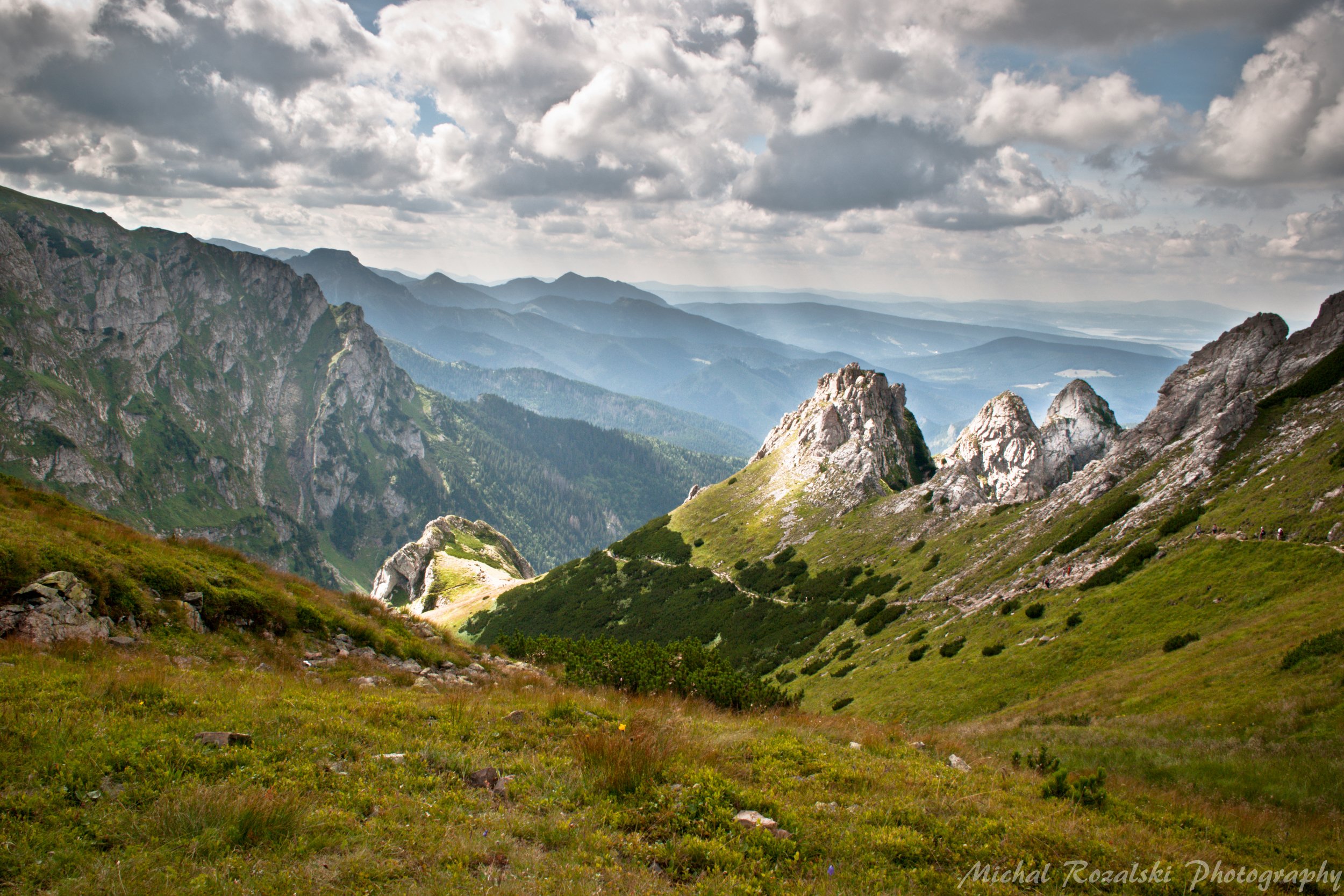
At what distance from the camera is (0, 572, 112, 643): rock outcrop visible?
13.1 meters

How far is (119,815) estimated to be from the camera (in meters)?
7.86

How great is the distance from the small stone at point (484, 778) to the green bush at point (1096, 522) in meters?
49.4

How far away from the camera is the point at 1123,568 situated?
38.9 meters

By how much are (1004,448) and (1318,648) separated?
99.0 meters

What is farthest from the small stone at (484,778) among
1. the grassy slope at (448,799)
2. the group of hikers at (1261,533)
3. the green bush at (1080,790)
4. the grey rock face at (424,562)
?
the grey rock face at (424,562)

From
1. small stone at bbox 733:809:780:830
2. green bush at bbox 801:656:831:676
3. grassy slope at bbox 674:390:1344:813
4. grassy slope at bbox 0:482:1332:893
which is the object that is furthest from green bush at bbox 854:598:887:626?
small stone at bbox 733:809:780:830

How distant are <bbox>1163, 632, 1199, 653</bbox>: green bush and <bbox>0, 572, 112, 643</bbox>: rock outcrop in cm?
3902

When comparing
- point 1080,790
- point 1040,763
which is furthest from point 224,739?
point 1040,763

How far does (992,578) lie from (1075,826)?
4545 cm

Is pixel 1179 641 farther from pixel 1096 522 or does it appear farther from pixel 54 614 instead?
pixel 54 614

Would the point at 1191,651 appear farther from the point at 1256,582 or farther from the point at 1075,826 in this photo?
the point at 1075,826

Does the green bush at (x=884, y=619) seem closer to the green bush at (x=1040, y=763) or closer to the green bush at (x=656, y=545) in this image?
the green bush at (x=1040, y=763)

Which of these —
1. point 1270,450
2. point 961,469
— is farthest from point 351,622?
point 961,469

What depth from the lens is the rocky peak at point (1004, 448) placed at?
4136 inches
